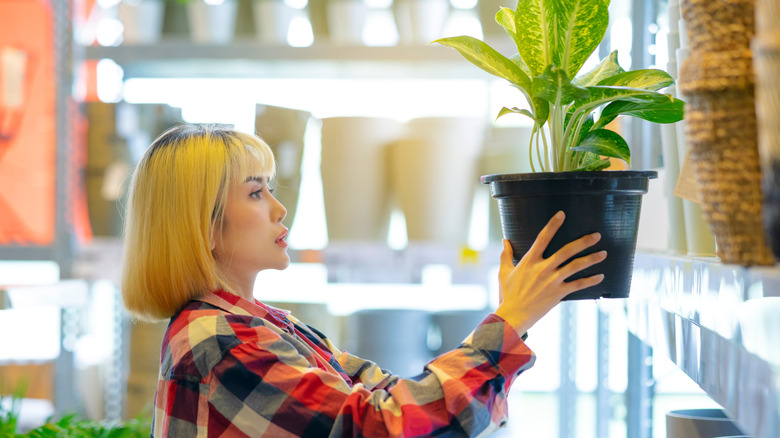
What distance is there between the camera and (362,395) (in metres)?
0.80

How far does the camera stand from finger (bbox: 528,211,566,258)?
0.68m

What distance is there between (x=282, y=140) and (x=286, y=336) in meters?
0.97

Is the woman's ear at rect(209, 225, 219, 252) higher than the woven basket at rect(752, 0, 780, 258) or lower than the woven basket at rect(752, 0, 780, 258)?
lower

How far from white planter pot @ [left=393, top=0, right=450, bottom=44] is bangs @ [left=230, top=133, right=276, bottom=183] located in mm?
912

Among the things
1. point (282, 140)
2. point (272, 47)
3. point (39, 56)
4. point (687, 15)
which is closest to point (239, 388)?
point (687, 15)

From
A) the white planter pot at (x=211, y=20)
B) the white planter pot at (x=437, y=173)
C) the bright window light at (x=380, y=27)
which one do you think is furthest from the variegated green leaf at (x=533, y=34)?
the white planter pot at (x=211, y=20)

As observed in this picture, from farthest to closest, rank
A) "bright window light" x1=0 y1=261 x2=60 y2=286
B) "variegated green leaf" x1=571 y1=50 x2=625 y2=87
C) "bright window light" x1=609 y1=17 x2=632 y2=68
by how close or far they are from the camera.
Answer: "bright window light" x1=0 y1=261 x2=60 y2=286, "bright window light" x1=609 y1=17 x2=632 y2=68, "variegated green leaf" x1=571 y1=50 x2=625 y2=87

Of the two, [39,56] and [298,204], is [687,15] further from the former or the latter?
[39,56]

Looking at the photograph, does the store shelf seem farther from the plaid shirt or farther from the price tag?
the plaid shirt

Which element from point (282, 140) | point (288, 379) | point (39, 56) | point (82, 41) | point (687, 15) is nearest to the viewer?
point (687, 15)

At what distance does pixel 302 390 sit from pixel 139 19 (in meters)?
1.51

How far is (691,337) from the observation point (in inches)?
21.4

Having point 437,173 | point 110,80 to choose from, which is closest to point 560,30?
point 437,173

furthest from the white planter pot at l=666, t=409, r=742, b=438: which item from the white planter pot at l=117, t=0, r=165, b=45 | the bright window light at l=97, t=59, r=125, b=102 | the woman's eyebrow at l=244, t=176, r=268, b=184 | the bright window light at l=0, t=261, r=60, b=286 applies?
the bright window light at l=0, t=261, r=60, b=286
